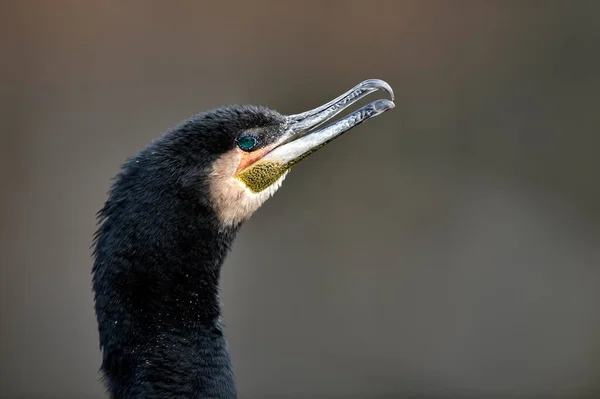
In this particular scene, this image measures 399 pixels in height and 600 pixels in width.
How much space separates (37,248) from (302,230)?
1405mm

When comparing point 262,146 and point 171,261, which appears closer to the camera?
point 171,261

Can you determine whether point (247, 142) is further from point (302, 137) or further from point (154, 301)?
point (154, 301)

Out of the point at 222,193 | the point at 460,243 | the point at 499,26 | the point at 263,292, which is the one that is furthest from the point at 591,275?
the point at 222,193

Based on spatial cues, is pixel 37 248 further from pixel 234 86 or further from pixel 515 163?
pixel 515 163

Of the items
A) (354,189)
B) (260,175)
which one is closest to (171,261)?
(260,175)

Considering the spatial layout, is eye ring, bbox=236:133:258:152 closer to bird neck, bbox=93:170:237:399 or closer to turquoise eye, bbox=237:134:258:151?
turquoise eye, bbox=237:134:258:151

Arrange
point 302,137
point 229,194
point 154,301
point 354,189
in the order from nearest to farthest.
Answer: point 154,301, point 229,194, point 302,137, point 354,189

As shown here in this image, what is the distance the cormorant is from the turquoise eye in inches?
0.4

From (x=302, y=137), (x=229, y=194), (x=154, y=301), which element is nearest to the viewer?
(x=154, y=301)

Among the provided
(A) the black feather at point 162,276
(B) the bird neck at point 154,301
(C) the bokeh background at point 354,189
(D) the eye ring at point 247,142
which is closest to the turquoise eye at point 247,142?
(D) the eye ring at point 247,142

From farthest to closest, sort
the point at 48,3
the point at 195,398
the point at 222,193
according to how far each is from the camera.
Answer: the point at 48,3
the point at 222,193
the point at 195,398

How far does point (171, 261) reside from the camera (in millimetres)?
2289

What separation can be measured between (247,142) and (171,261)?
0.39 metres

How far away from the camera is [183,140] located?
2.37m
